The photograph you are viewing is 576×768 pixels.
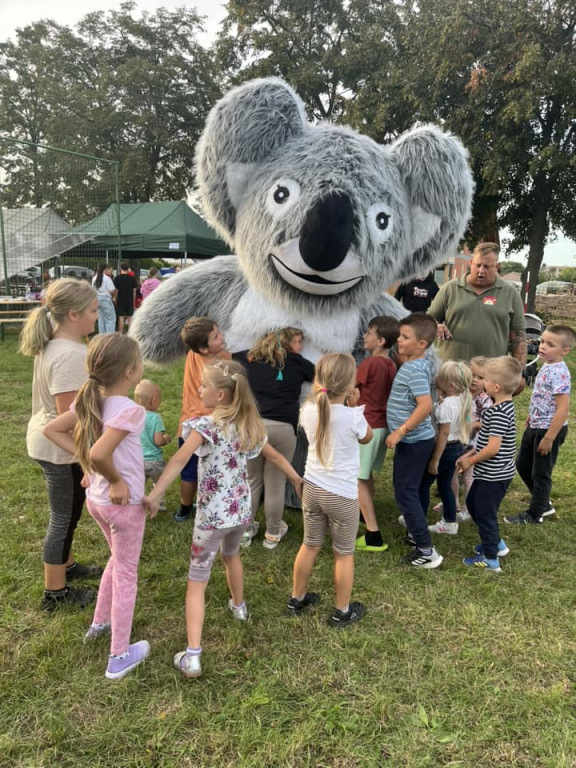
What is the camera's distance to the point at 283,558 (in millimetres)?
2855

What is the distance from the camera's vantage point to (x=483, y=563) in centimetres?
283

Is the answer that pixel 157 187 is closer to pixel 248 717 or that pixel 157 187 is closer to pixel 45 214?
pixel 45 214

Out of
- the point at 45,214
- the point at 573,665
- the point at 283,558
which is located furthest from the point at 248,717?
the point at 45,214

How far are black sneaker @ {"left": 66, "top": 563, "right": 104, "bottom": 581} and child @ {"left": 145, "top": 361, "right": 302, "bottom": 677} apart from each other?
0.82 metres

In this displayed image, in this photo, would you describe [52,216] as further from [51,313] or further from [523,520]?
[523,520]

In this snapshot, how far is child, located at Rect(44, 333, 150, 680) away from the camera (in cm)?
175

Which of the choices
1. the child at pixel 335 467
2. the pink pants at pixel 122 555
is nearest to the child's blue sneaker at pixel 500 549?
the child at pixel 335 467

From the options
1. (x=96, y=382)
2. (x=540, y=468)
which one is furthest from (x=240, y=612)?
(x=540, y=468)

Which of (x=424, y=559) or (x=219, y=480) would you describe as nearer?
(x=219, y=480)

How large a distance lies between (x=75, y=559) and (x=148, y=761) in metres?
1.36

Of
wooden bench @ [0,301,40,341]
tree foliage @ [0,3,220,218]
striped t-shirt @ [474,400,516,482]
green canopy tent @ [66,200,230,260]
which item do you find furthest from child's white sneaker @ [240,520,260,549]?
tree foliage @ [0,3,220,218]

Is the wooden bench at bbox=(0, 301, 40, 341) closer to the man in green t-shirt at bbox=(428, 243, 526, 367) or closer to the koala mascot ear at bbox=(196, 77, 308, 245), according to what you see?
the koala mascot ear at bbox=(196, 77, 308, 245)

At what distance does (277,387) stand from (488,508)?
132 centimetres

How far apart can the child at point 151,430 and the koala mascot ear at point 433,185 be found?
1817 mm
